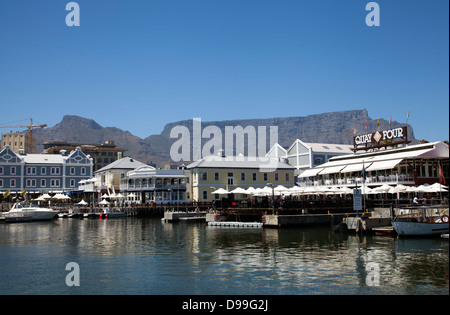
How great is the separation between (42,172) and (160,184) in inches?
1663

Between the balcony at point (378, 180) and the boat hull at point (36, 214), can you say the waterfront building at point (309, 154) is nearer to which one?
the balcony at point (378, 180)

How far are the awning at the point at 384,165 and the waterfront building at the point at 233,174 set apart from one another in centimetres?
2072

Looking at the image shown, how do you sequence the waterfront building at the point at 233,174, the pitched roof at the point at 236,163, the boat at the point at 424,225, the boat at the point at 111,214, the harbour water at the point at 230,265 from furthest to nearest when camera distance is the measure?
the pitched roof at the point at 236,163
the waterfront building at the point at 233,174
the boat at the point at 111,214
the boat at the point at 424,225
the harbour water at the point at 230,265

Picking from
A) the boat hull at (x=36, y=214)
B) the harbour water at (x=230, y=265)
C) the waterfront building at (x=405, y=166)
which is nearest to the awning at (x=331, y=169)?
the waterfront building at (x=405, y=166)

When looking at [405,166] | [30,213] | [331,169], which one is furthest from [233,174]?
[30,213]

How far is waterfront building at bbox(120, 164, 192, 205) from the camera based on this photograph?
264 feet

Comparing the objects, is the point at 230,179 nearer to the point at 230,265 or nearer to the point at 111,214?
the point at 111,214

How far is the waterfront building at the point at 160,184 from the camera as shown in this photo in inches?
3167

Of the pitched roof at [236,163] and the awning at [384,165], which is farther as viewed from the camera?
the pitched roof at [236,163]

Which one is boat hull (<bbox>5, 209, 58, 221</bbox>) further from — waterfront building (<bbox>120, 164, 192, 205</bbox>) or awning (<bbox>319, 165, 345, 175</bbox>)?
awning (<bbox>319, 165, 345, 175</bbox>)

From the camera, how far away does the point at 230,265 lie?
23.8 m

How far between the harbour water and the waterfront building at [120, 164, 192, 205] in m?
42.8
